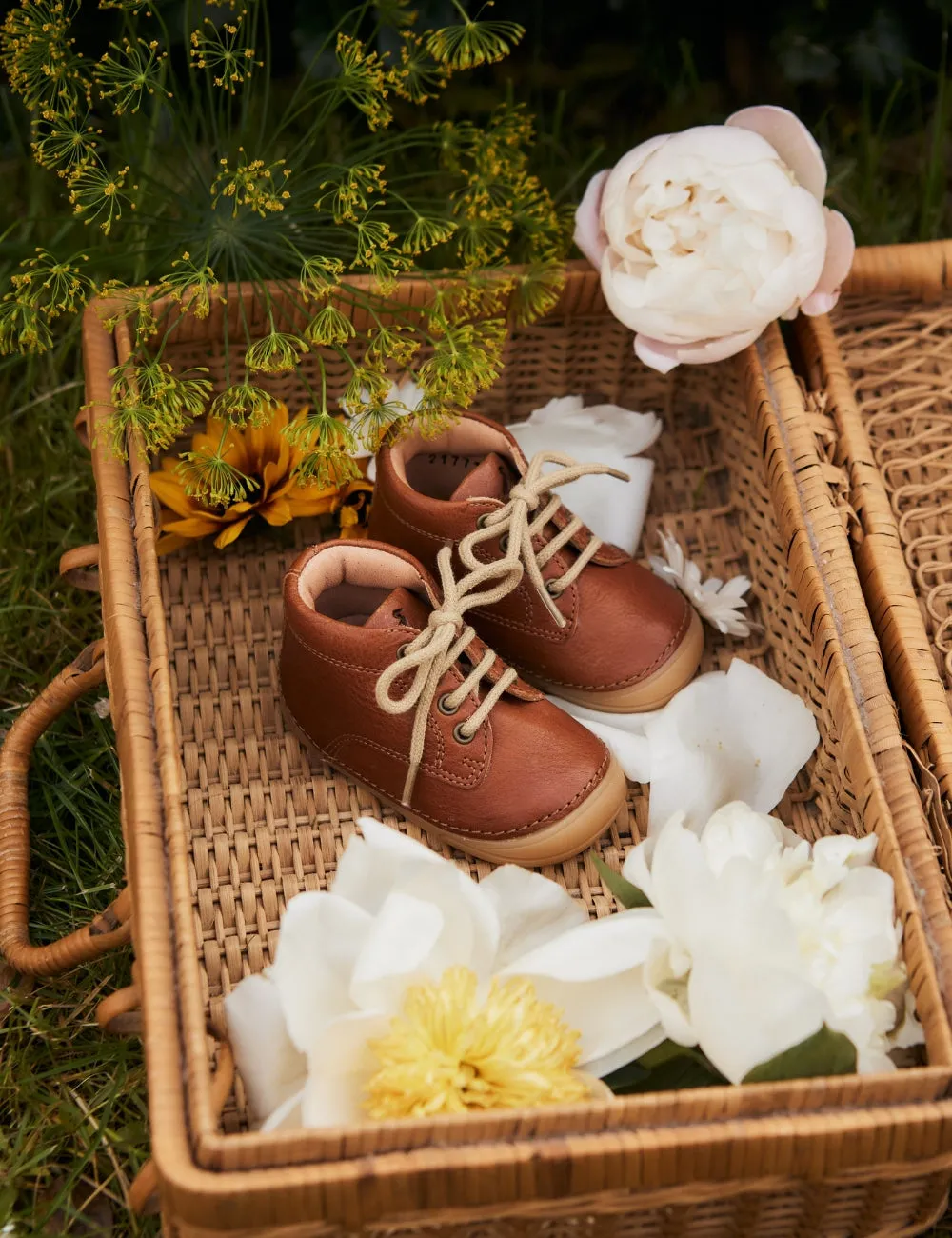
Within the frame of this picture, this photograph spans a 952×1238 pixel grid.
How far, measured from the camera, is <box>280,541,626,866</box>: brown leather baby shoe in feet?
3.30

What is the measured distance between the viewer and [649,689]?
1.14m

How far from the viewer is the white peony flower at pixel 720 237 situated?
3.64 ft

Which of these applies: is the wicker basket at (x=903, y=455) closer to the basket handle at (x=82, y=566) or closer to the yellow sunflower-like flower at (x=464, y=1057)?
the yellow sunflower-like flower at (x=464, y=1057)

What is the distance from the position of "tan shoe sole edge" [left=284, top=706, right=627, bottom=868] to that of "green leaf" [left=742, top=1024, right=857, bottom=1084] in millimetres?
278

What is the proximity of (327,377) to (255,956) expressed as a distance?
0.57 m

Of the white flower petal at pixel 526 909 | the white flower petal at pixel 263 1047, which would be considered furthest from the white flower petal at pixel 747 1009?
the white flower petal at pixel 263 1047

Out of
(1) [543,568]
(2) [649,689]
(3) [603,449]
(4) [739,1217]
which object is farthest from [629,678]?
(4) [739,1217]

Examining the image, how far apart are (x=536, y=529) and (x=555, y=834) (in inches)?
9.8

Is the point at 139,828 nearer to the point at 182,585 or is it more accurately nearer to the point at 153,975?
the point at 153,975

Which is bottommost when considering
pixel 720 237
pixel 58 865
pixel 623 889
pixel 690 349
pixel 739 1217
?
pixel 58 865

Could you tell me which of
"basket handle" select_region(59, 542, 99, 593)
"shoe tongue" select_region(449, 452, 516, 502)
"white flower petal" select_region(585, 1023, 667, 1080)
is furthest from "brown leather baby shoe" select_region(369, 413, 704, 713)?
"white flower petal" select_region(585, 1023, 667, 1080)

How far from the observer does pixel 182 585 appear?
48.7 inches

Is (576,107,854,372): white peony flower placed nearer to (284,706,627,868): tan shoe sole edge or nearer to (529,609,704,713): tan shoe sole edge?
(529,609,704,713): tan shoe sole edge

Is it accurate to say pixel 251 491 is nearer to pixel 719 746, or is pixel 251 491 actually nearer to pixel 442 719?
pixel 442 719
